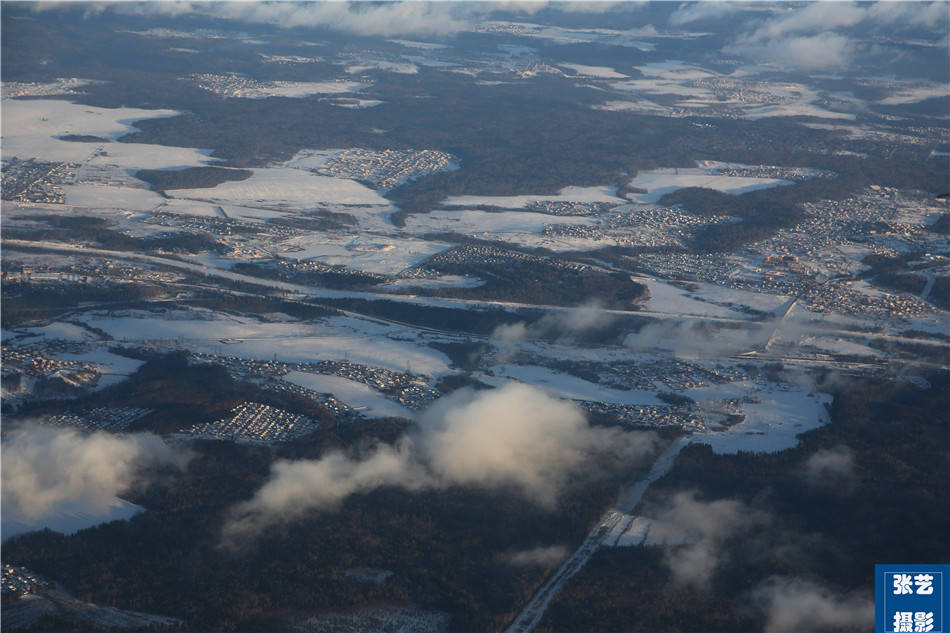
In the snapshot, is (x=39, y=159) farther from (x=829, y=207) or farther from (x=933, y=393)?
(x=933, y=393)

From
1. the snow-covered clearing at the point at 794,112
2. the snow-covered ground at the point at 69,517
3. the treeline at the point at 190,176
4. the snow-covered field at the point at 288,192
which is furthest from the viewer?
the snow-covered clearing at the point at 794,112

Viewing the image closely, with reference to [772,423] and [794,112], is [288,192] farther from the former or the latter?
[794,112]

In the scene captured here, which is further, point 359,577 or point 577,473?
point 577,473

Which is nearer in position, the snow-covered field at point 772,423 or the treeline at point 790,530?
the treeline at point 790,530

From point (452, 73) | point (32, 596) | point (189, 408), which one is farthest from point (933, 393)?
point (452, 73)

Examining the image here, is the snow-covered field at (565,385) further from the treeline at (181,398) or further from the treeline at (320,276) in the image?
the treeline at (320,276)

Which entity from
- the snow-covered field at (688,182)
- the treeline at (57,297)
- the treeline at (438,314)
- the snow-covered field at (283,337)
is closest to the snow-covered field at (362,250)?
the treeline at (438,314)
